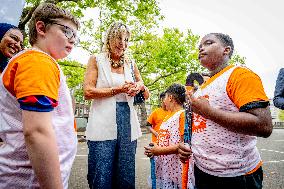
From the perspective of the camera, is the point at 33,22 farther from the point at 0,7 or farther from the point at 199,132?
the point at 0,7

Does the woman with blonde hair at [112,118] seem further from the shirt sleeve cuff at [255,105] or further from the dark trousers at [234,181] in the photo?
the shirt sleeve cuff at [255,105]

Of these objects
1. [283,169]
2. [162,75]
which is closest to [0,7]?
[283,169]

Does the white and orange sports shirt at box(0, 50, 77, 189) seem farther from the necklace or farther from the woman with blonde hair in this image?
the necklace

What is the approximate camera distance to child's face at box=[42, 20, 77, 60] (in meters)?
1.40

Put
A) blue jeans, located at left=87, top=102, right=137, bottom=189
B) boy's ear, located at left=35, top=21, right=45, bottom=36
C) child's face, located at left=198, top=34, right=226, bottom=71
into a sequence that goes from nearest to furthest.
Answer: boy's ear, located at left=35, top=21, right=45, bottom=36 → child's face, located at left=198, top=34, right=226, bottom=71 → blue jeans, located at left=87, top=102, right=137, bottom=189

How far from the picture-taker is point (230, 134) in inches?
76.9

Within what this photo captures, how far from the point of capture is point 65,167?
1315mm

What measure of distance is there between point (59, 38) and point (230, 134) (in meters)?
1.28

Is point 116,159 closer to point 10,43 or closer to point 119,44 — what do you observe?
point 119,44

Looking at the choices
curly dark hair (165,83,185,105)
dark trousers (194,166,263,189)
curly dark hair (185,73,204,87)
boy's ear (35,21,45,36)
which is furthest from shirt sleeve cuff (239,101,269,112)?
curly dark hair (165,83,185,105)

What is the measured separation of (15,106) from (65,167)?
0.35m

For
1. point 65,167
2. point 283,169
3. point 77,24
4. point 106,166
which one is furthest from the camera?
point 283,169

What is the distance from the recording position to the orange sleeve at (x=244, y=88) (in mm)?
1814

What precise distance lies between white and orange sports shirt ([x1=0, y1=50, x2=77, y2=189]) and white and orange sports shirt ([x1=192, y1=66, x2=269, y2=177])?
3.43ft
